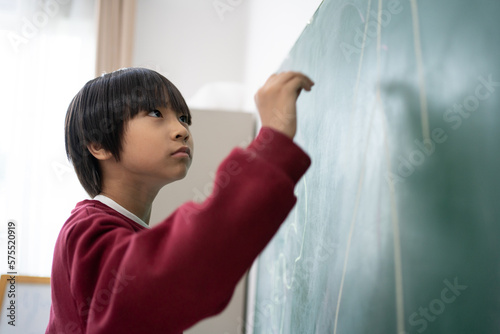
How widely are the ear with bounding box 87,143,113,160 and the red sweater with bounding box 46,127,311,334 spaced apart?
270 millimetres

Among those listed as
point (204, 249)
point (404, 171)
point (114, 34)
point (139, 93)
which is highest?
point (114, 34)

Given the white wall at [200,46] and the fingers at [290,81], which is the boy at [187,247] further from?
the white wall at [200,46]

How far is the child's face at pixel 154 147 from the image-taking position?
2.29ft

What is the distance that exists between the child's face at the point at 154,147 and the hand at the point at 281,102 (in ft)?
0.66

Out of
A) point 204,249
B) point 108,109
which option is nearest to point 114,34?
point 108,109

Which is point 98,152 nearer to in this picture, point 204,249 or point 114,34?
point 204,249

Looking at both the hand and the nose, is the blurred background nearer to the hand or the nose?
the nose

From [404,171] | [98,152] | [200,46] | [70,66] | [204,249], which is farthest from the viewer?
[200,46]

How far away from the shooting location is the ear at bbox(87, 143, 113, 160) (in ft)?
2.47

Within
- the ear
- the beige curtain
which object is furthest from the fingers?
the beige curtain

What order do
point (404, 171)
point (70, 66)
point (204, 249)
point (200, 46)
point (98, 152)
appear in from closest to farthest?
1. point (204, 249)
2. point (404, 171)
3. point (98, 152)
4. point (70, 66)
5. point (200, 46)

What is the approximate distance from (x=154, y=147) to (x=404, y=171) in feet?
1.20

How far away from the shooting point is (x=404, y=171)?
65cm

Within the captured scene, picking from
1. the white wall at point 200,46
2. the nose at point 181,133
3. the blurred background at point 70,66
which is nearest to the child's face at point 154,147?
the nose at point 181,133
